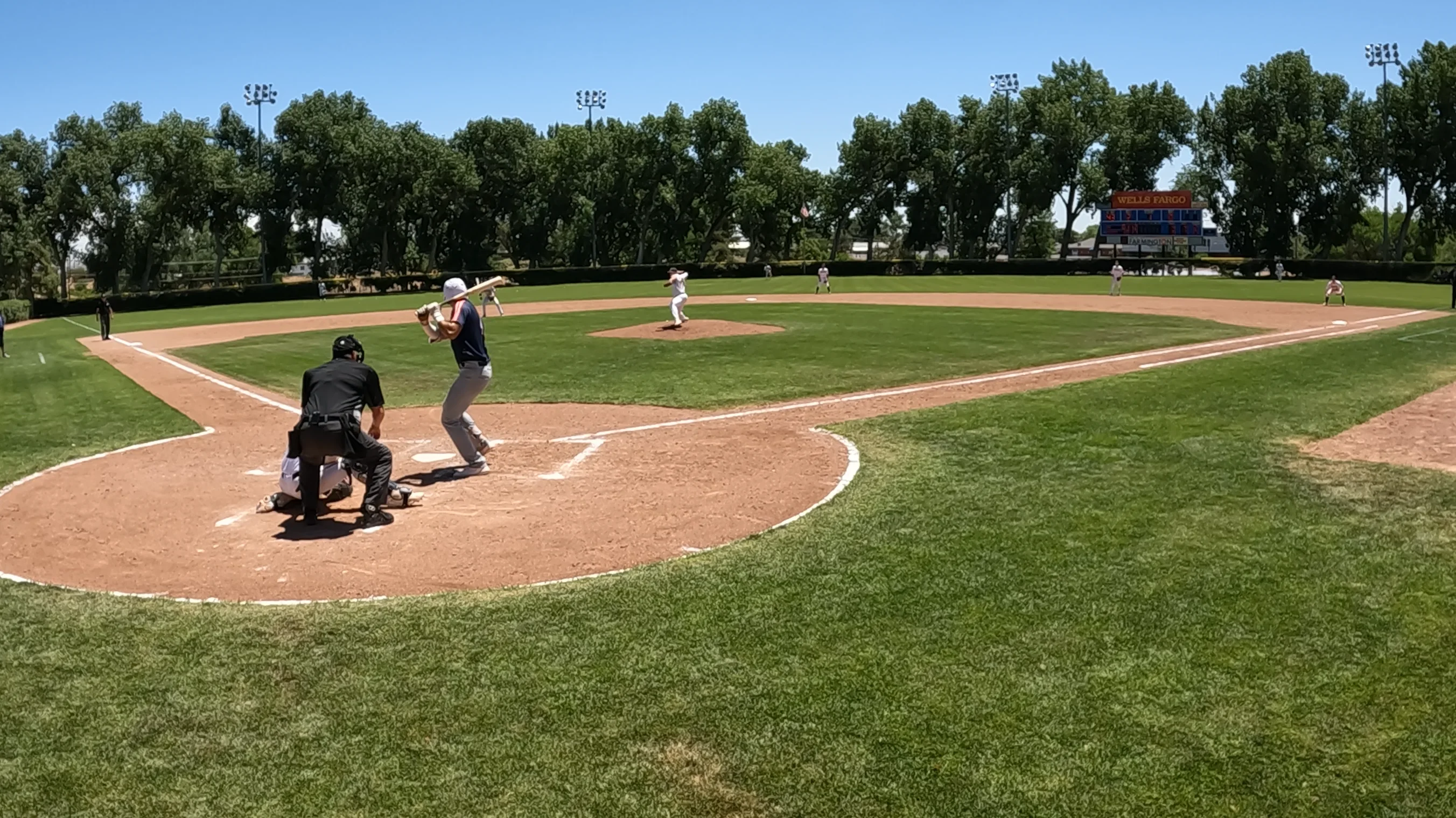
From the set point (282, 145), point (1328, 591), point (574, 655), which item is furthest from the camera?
point (282, 145)

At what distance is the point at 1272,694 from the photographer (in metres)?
5.70

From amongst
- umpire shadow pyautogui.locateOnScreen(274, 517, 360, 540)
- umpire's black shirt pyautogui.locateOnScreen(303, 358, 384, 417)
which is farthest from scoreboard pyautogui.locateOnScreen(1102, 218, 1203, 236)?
umpire shadow pyautogui.locateOnScreen(274, 517, 360, 540)

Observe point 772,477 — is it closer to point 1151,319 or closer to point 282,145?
point 1151,319

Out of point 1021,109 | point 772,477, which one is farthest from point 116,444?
point 1021,109

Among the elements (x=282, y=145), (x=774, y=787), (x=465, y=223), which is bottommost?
(x=774, y=787)

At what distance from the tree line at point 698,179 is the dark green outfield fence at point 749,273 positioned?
7.21 metres

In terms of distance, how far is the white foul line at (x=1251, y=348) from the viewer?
20.5 meters

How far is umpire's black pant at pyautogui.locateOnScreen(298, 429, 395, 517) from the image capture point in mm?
9641

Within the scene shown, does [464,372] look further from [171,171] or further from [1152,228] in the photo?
[171,171]

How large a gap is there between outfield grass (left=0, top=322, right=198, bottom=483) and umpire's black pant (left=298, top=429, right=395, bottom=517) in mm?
5260

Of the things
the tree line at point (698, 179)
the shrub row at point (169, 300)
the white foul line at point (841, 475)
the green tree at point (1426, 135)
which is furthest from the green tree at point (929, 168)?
the white foul line at point (841, 475)

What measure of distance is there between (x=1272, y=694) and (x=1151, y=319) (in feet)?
95.3

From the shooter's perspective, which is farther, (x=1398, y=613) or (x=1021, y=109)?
(x=1021, y=109)

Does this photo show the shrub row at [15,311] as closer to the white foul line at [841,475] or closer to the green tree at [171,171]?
the green tree at [171,171]
